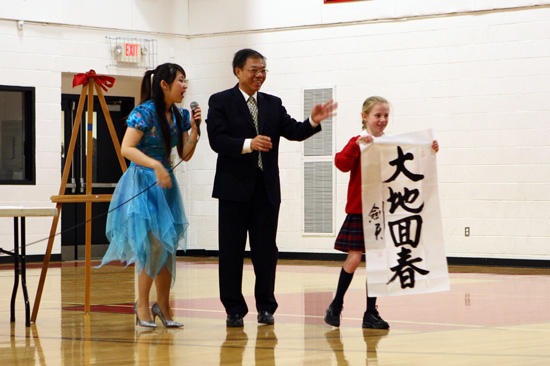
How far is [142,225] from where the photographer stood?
5.23 metres

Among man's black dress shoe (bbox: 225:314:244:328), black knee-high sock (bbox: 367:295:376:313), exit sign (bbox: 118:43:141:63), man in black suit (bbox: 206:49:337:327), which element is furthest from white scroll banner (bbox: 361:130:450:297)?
exit sign (bbox: 118:43:141:63)

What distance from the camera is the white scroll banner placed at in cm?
510

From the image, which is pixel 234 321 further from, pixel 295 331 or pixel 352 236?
pixel 352 236

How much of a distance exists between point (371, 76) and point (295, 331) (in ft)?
23.3

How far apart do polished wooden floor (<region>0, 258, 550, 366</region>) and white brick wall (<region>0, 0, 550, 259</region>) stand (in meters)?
2.59

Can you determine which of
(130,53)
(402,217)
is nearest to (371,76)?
(130,53)

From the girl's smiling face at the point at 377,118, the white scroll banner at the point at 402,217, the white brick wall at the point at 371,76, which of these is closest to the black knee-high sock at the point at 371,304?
the white scroll banner at the point at 402,217

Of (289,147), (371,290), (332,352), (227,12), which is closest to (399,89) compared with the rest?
(289,147)

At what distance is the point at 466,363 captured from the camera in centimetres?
390

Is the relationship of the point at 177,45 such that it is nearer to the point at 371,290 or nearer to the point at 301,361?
the point at 371,290

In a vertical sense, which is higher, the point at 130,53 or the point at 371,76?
the point at 130,53

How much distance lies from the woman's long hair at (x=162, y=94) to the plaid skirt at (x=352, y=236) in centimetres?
111

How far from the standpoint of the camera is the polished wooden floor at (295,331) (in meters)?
4.13

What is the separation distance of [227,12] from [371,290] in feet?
27.5
